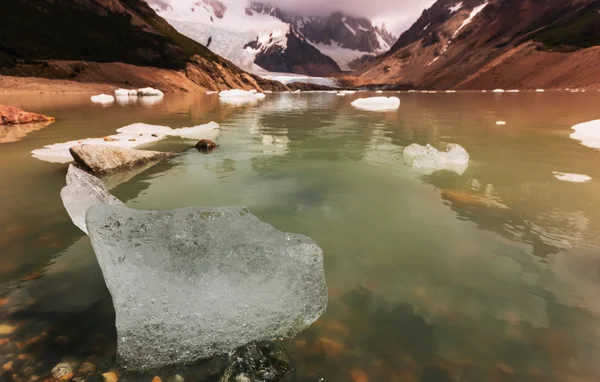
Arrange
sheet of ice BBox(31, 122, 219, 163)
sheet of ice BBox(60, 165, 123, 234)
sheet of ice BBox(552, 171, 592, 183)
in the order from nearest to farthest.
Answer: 1. sheet of ice BBox(60, 165, 123, 234)
2. sheet of ice BBox(552, 171, 592, 183)
3. sheet of ice BBox(31, 122, 219, 163)

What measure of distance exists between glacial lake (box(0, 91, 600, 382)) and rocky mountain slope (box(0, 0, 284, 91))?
110 m

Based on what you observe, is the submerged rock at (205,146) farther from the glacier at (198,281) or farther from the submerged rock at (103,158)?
the glacier at (198,281)

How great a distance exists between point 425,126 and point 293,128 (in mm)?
9155

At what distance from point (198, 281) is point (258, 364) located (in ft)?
3.58

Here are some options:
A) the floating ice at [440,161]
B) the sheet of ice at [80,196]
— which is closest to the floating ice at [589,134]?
the floating ice at [440,161]

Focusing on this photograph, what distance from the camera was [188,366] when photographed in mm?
3561

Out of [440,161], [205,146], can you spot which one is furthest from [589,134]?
[205,146]

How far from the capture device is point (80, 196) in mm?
5141

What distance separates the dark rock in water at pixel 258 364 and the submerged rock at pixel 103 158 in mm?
9419

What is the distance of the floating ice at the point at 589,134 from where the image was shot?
15.3 meters

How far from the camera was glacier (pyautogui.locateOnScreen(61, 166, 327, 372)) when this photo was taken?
3605 millimetres

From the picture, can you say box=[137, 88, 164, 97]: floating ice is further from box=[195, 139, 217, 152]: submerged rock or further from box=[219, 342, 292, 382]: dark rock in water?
box=[219, 342, 292, 382]: dark rock in water

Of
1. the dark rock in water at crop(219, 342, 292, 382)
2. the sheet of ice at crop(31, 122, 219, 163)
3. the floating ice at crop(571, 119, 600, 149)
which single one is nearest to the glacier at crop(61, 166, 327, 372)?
the dark rock in water at crop(219, 342, 292, 382)

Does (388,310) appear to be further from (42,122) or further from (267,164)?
(42,122)
